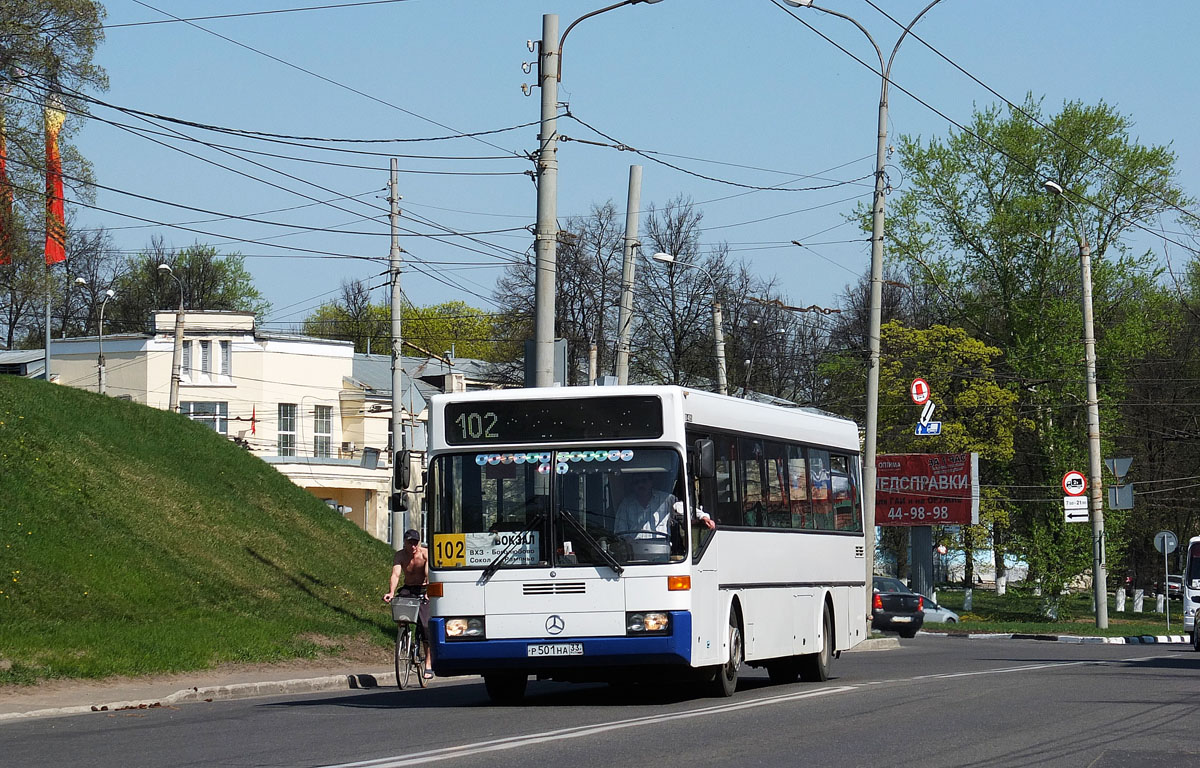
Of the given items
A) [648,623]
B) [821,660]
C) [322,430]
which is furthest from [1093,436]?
[322,430]

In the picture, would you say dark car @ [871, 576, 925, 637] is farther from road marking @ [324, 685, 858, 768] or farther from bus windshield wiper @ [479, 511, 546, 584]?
bus windshield wiper @ [479, 511, 546, 584]

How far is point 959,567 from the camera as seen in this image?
8906 cm

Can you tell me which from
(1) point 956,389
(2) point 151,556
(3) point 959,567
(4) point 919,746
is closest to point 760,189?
(2) point 151,556

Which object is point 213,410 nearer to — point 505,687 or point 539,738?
point 505,687

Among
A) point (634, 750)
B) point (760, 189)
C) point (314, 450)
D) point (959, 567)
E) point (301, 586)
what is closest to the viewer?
point (634, 750)

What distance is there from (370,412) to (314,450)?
351 cm

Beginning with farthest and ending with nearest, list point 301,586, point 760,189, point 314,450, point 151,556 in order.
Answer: point 314,450, point 760,189, point 301,586, point 151,556

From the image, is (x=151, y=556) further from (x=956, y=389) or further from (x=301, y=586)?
(x=956, y=389)

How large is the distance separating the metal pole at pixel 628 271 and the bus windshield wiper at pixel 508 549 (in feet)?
45.7

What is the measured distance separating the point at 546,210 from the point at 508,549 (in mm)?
7319

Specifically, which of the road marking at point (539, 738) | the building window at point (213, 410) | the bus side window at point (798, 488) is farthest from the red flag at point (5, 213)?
the building window at point (213, 410)

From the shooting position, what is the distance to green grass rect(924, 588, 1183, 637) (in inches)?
1753

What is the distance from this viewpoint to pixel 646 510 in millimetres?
15266

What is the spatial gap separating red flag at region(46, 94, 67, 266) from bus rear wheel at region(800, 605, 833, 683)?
18362 mm
